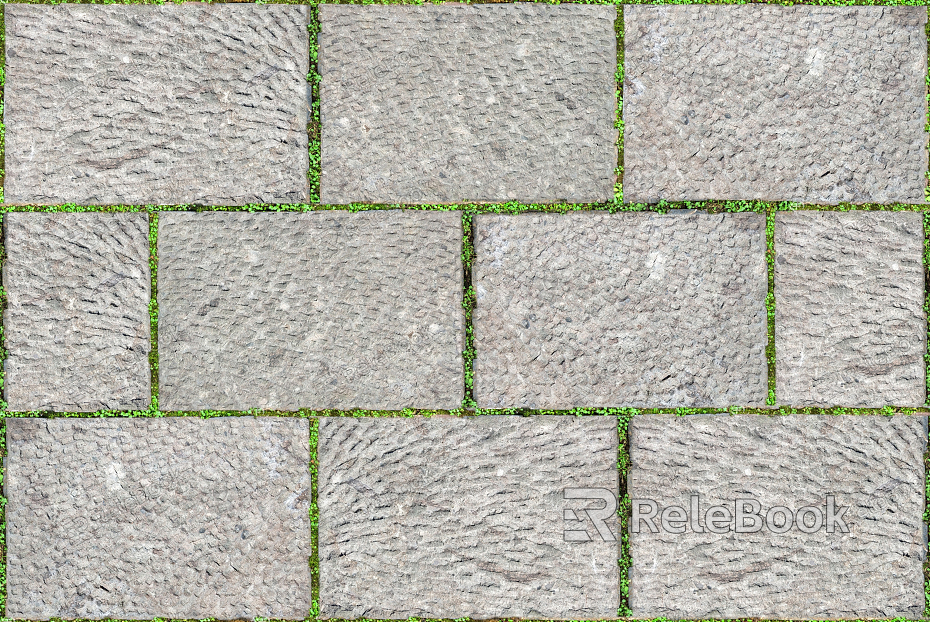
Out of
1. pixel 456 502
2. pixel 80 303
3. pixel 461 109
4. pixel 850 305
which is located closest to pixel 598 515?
pixel 456 502

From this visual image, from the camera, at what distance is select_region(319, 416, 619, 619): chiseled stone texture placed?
154cm

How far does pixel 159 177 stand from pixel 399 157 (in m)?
0.63

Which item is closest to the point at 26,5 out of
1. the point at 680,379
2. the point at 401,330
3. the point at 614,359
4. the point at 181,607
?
the point at 401,330

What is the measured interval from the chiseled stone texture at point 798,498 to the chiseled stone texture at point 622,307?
119mm

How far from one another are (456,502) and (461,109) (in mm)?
1034

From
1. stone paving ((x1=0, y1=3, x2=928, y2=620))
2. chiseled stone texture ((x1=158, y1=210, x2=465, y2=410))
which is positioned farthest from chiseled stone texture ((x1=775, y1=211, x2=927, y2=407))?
chiseled stone texture ((x1=158, y1=210, x2=465, y2=410))

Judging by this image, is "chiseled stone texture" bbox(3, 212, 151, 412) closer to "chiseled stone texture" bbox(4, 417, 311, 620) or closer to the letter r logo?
"chiseled stone texture" bbox(4, 417, 311, 620)

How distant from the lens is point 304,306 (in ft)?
5.01

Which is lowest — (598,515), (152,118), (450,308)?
(598,515)

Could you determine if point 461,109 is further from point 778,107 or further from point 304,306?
point 778,107

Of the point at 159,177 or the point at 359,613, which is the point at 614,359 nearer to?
the point at 359,613

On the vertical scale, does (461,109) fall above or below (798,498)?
above

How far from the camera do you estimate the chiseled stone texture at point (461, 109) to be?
154 centimetres

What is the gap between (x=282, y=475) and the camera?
5.06 feet
